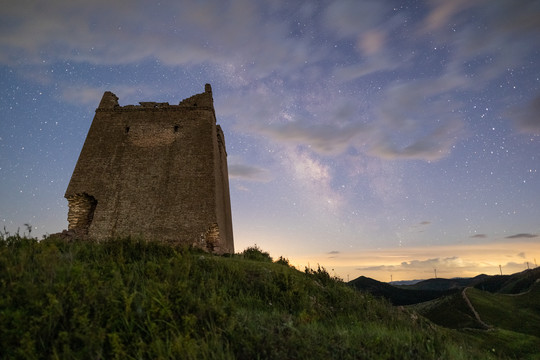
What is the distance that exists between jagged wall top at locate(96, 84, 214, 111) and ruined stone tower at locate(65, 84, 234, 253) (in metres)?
0.06

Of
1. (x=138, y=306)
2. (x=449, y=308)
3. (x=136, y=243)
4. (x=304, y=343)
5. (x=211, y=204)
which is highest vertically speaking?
(x=211, y=204)

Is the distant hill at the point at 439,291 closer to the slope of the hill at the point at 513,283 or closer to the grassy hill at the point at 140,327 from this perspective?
the slope of the hill at the point at 513,283

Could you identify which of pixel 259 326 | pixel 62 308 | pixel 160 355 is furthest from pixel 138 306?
pixel 259 326

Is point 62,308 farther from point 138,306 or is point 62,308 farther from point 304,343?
point 304,343

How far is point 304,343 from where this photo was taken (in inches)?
163

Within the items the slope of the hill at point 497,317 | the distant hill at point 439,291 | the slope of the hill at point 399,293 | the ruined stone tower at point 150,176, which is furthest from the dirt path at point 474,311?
the ruined stone tower at point 150,176

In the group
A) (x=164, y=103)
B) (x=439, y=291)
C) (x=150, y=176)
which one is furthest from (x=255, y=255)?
(x=439, y=291)

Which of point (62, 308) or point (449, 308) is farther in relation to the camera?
point (449, 308)

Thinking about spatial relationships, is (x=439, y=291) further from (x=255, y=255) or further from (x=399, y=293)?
(x=255, y=255)

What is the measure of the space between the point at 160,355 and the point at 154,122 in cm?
1771

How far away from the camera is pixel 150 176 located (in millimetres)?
17688

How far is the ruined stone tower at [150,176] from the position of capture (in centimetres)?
1648

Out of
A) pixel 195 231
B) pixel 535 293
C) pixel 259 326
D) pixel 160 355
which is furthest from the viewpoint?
pixel 535 293

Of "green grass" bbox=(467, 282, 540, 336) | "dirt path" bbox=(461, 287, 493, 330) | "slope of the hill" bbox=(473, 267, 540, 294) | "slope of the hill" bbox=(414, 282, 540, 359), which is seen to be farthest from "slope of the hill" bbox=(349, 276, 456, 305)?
"dirt path" bbox=(461, 287, 493, 330)
